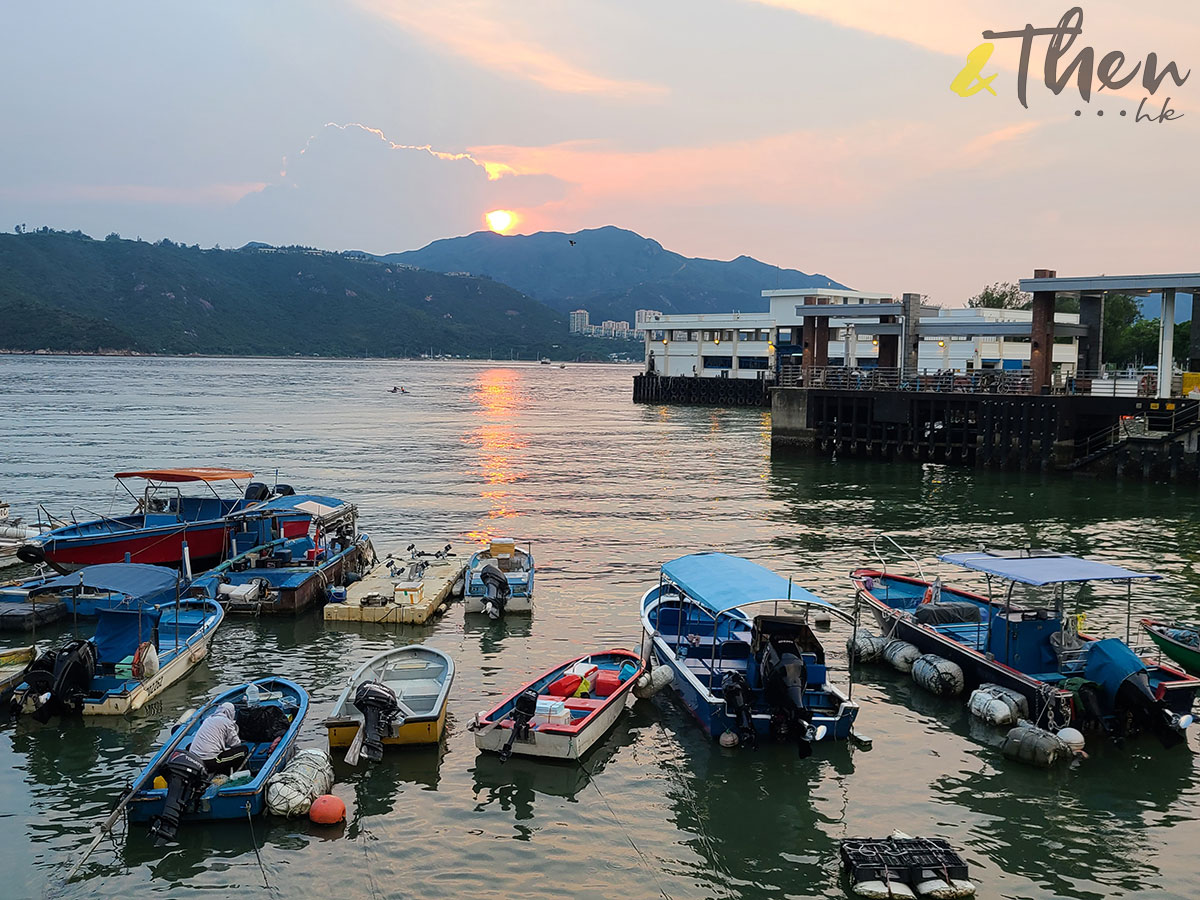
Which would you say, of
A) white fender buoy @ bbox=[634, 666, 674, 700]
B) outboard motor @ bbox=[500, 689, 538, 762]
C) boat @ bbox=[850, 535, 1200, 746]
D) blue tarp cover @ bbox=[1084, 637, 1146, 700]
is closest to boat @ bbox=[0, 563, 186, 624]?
outboard motor @ bbox=[500, 689, 538, 762]

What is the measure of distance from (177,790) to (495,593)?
37.0 feet

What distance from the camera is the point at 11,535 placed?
31.1m

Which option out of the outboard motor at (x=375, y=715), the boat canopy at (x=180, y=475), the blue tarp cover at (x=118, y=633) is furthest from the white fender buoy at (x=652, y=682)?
the boat canopy at (x=180, y=475)

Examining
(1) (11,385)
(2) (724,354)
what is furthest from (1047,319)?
(1) (11,385)

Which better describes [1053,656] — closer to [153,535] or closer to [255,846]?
[255,846]

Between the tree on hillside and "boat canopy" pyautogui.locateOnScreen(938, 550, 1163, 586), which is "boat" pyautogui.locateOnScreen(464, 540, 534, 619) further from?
the tree on hillside

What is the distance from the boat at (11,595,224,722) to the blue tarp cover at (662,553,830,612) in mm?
9778

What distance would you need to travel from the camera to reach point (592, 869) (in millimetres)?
12789

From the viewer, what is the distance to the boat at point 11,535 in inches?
1168

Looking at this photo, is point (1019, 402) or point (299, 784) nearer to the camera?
point (299, 784)

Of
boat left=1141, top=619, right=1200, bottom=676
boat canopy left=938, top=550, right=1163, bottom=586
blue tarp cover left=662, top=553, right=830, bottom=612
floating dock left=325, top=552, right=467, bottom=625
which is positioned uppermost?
boat canopy left=938, top=550, right=1163, bottom=586

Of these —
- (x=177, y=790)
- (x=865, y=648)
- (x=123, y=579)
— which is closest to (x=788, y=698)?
(x=865, y=648)

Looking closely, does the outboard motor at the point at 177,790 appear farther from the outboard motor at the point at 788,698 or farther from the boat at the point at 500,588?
the boat at the point at 500,588

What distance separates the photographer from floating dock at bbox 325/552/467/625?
23.6 meters
